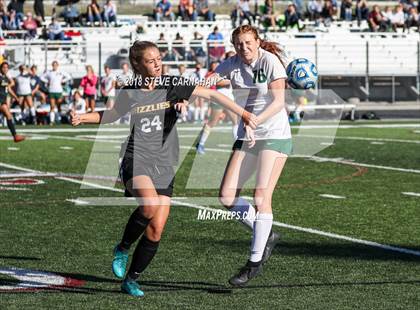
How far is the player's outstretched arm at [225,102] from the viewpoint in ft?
24.8

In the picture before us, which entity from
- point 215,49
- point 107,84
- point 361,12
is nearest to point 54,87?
point 107,84

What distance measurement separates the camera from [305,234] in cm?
1030

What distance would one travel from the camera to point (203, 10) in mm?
38375

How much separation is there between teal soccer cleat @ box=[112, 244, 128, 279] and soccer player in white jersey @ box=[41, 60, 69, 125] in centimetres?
2031

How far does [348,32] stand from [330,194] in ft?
79.2

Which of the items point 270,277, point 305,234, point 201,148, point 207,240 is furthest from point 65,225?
point 201,148

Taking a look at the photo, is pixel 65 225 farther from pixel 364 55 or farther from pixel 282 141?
pixel 364 55

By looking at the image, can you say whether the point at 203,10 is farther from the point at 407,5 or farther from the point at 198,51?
the point at 407,5

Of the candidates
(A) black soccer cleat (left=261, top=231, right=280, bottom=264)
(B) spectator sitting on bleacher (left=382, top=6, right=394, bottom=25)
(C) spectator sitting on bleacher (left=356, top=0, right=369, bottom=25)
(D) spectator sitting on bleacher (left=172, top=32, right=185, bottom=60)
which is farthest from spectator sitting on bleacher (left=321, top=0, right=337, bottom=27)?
(A) black soccer cleat (left=261, top=231, right=280, bottom=264)

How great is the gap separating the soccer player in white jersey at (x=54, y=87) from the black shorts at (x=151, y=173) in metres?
20.5

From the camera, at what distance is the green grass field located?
7.41 m

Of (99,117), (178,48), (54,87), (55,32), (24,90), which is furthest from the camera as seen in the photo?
(55,32)

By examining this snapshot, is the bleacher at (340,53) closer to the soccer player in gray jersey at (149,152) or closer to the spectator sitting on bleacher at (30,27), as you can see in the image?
the spectator sitting on bleacher at (30,27)

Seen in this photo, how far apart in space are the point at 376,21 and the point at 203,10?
5.95 metres
